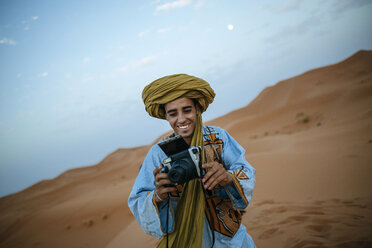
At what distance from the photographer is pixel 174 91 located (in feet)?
5.94

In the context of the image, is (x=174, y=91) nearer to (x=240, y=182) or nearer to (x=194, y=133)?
(x=194, y=133)

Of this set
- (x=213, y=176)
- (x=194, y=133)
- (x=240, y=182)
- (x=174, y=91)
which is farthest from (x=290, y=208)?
(x=174, y=91)

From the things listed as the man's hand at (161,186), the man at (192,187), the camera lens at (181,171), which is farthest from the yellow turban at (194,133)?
the camera lens at (181,171)

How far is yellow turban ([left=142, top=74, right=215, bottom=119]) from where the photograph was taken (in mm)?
1798

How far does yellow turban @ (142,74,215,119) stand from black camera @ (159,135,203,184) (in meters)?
0.52

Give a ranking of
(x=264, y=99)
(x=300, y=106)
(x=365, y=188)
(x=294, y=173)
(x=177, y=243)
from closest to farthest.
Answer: (x=177, y=243) → (x=365, y=188) → (x=294, y=173) → (x=300, y=106) → (x=264, y=99)

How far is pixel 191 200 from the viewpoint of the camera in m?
1.66

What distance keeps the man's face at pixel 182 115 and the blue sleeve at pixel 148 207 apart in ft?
1.22

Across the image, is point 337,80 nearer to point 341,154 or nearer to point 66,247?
point 341,154

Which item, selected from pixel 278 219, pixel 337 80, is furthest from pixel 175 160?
pixel 337 80

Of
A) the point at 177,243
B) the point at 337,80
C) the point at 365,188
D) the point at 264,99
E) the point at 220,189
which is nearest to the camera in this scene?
the point at 177,243

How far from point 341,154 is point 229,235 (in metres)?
6.45

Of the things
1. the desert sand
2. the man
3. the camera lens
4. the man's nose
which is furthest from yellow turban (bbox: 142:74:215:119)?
the desert sand

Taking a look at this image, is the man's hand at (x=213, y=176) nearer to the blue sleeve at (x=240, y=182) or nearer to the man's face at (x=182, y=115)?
the blue sleeve at (x=240, y=182)
